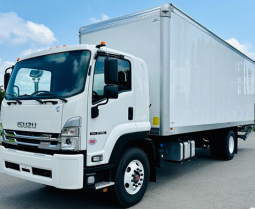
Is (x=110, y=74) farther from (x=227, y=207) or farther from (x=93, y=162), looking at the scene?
(x=227, y=207)

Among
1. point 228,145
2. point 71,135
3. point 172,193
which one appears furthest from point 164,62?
point 228,145

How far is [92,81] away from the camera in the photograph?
12.5 ft

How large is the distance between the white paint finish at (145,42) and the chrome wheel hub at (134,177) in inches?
40.4

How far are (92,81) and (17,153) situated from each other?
162cm

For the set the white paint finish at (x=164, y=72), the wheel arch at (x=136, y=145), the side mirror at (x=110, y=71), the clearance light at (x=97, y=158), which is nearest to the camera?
the side mirror at (x=110, y=71)

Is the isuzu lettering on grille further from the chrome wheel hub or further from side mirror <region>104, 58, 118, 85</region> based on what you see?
the chrome wheel hub

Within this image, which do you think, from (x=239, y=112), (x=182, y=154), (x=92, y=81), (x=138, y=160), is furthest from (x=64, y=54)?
(x=239, y=112)

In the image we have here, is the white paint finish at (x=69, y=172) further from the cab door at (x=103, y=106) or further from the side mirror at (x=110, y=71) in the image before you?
the side mirror at (x=110, y=71)

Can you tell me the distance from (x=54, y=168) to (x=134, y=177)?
1458 millimetres

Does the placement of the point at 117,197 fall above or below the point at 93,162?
below

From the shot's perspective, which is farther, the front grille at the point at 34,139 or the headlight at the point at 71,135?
the front grille at the point at 34,139

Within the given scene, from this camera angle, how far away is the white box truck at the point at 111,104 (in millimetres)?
3680

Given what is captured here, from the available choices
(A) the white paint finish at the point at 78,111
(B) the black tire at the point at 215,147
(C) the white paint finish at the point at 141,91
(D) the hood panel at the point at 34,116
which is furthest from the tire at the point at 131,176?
(B) the black tire at the point at 215,147

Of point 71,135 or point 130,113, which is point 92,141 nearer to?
point 71,135
